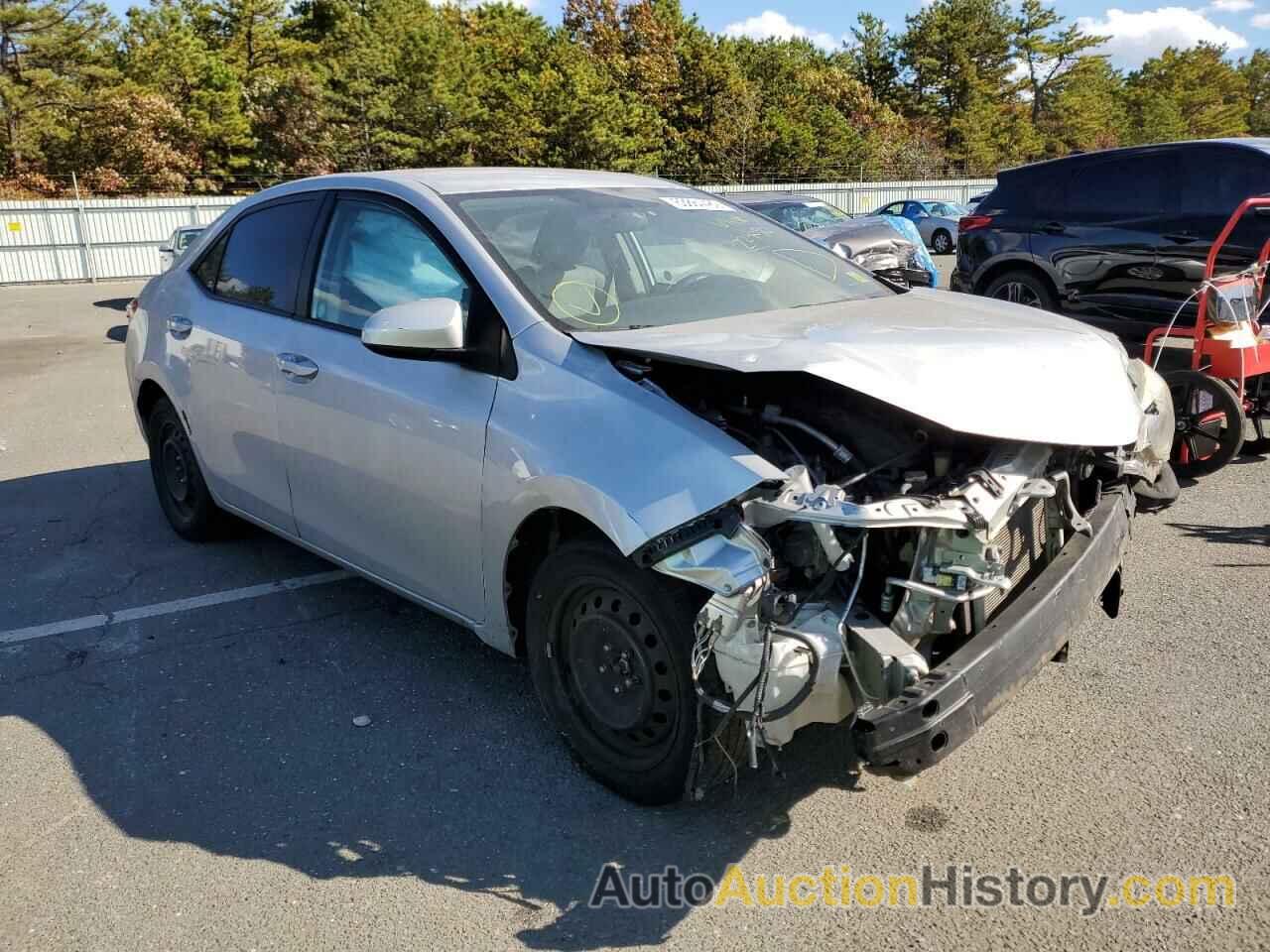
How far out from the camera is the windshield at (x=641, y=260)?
3.51 m

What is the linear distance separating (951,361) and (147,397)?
4.41m

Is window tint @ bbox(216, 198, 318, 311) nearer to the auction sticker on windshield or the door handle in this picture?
the door handle

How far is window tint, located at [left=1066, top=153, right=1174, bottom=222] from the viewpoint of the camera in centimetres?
875

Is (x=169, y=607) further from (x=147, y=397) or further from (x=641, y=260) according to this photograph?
(x=641, y=260)

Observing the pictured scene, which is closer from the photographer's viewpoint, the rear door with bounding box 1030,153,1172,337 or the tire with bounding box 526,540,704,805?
the tire with bounding box 526,540,704,805

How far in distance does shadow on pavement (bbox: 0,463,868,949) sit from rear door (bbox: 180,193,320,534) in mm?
616

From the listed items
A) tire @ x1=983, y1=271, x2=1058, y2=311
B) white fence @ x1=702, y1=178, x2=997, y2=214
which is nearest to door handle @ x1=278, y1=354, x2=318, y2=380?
tire @ x1=983, y1=271, x2=1058, y2=311

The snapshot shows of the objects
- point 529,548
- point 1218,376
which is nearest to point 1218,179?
point 1218,376

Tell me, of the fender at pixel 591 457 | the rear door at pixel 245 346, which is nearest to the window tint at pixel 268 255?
the rear door at pixel 245 346

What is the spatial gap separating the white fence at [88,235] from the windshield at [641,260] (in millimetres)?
26922

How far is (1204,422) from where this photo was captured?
19.1 feet

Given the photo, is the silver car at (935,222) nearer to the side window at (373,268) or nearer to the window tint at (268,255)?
the window tint at (268,255)

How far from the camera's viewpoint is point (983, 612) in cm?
275

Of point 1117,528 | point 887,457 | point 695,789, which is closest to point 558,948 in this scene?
point 695,789
